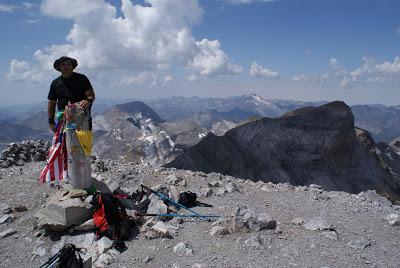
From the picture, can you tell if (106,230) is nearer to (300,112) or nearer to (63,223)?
(63,223)

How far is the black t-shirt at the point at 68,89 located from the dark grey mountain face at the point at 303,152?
237 ft

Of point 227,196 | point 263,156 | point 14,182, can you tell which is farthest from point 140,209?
point 263,156

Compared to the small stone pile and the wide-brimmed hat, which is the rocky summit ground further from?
the small stone pile

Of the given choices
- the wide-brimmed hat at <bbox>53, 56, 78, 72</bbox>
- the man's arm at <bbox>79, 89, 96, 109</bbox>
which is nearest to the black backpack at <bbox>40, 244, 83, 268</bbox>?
the man's arm at <bbox>79, 89, 96, 109</bbox>

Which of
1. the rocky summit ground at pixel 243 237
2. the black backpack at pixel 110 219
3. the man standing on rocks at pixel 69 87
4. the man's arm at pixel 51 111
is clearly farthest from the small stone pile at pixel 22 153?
the black backpack at pixel 110 219

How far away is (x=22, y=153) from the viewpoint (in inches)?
744

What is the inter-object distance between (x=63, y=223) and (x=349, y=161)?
9592 cm

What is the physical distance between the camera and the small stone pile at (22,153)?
18.0 m

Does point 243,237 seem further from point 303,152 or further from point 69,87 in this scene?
Answer: point 303,152

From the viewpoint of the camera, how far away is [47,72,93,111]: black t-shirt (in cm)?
980

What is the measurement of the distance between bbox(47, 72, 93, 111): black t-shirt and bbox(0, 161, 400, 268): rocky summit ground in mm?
3267

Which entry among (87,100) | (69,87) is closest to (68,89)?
(69,87)

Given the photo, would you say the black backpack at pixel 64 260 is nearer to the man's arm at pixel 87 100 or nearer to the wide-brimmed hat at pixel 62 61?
the man's arm at pixel 87 100

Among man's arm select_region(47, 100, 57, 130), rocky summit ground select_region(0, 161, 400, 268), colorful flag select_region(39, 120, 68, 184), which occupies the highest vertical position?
man's arm select_region(47, 100, 57, 130)
